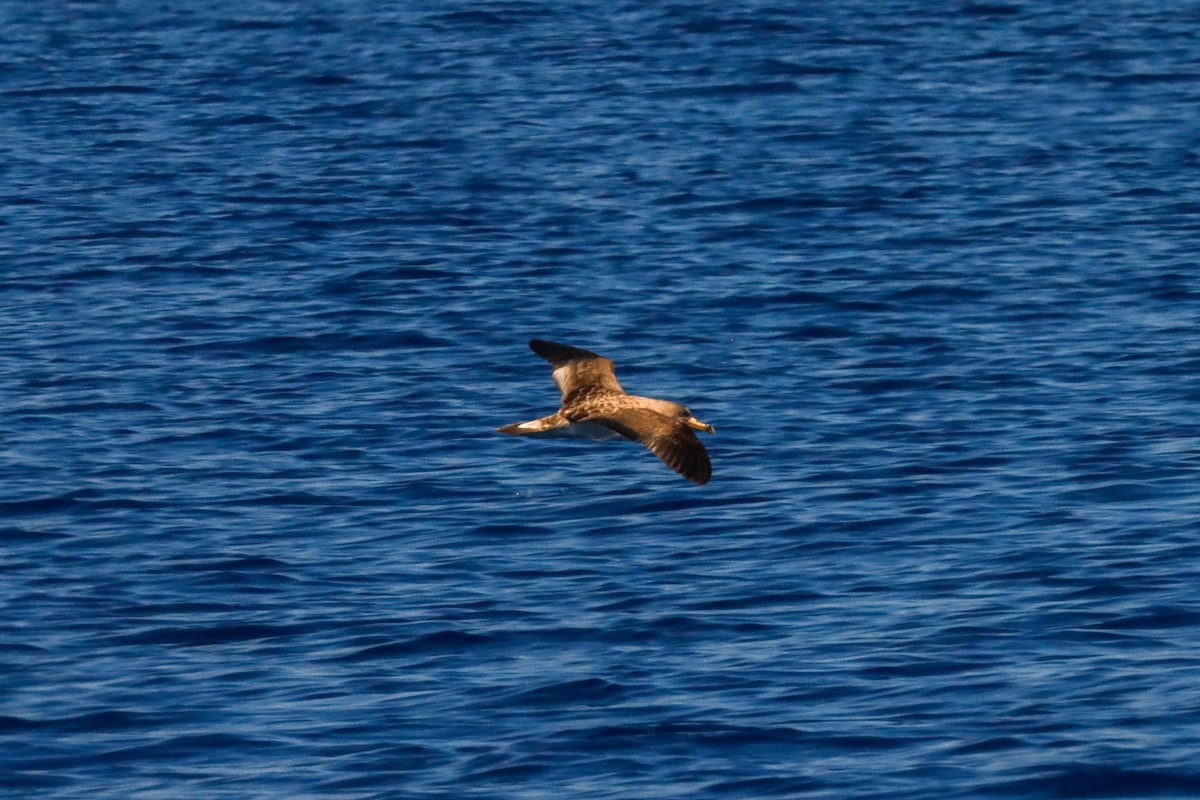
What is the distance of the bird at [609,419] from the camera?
13.4m

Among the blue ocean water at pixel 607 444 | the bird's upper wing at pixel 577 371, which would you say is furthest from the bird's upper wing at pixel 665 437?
the blue ocean water at pixel 607 444

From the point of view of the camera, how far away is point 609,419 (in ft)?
46.8

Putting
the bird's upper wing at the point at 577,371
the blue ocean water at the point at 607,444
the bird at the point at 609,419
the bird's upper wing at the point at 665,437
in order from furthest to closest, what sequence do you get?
the bird's upper wing at the point at 577,371
the bird at the point at 609,419
the bird's upper wing at the point at 665,437
the blue ocean water at the point at 607,444

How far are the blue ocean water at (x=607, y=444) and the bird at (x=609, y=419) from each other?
0.93m

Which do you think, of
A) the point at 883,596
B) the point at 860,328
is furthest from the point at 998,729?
the point at 860,328

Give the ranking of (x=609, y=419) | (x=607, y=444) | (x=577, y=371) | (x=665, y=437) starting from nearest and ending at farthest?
1. (x=665, y=437)
2. (x=609, y=419)
3. (x=577, y=371)
4. (x=607, y=444)

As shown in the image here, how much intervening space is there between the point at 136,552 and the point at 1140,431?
770 centimetres

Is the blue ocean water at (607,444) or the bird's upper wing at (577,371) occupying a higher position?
the bird's upper wing at (577,371)

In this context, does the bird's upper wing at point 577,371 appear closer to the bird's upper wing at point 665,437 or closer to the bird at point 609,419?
the bird at point 609,419

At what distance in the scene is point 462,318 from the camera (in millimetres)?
22078

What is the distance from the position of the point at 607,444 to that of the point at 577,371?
113 inches

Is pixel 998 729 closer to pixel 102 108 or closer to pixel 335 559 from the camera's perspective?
pixel 335 559

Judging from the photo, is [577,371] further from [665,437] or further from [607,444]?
[607,444]

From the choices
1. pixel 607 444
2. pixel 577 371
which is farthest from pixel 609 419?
pixel 607 444
